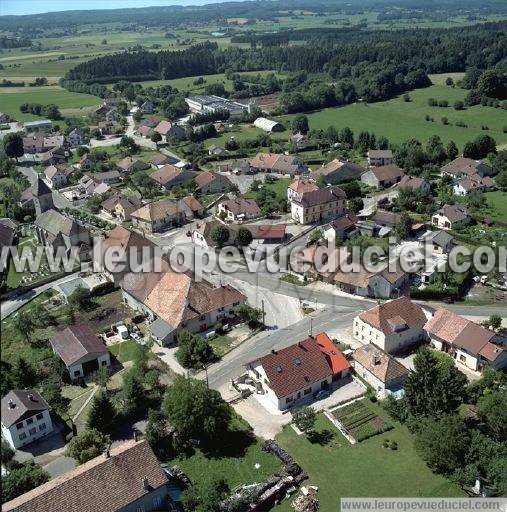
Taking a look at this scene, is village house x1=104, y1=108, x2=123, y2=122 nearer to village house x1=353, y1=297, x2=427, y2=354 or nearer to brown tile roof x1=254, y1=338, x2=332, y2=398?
village house x1=353, y1=297, x2=427, y2=354

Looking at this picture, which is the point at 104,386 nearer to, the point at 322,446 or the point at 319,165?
the point at 322,446

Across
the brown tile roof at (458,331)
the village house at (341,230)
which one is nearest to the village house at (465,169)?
the village house at (341,230)

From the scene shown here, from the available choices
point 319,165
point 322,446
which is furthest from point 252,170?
point 322,446

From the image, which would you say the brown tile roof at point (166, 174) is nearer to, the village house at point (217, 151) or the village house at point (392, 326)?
the village house at point (217, 151)

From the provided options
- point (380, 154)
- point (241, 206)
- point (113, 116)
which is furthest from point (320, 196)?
point (113, 116)

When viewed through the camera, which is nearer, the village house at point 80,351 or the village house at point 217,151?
the village house at point 80,351

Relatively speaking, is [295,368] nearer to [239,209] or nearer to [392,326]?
[392,326]
